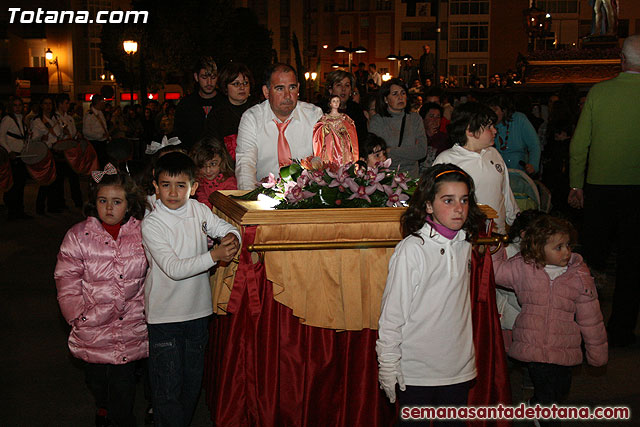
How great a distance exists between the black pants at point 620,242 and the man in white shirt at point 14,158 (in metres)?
10.2

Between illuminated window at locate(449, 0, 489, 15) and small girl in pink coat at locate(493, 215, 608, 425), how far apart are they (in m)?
47.3

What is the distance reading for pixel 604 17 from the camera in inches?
715

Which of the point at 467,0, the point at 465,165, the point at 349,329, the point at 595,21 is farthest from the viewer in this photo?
the point at 467,0

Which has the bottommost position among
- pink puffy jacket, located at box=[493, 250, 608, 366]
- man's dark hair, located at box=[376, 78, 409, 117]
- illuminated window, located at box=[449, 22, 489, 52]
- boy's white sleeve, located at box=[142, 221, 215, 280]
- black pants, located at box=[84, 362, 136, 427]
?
black pants, located at box=[84, 362, 136, 427]

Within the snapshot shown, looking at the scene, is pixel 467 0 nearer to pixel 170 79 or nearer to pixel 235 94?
pixel 170 79

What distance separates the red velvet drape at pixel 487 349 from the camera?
4340 mm

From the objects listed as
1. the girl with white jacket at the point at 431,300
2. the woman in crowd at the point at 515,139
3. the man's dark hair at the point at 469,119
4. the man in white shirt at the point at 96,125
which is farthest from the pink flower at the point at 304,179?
the man in white shirt at the point at 96,125

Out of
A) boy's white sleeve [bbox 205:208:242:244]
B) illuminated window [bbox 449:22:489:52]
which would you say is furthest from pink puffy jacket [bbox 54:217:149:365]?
illuminated window [bbox 449:22:489:52]

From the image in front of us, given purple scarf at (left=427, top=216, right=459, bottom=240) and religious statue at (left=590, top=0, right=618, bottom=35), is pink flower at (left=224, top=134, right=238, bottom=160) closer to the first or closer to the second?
purple scarf at (left=427, top=216, right=459, bottom=240)

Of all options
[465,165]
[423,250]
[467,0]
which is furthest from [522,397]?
[467,0]

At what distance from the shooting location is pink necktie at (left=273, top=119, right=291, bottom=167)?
18.6ft

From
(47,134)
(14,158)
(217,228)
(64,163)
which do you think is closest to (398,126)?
(217,228)

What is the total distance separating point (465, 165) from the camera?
5270 mm

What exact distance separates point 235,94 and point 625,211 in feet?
12.0
